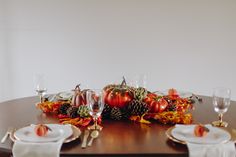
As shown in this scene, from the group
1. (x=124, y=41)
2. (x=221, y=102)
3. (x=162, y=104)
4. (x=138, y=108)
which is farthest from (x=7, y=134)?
(x=124, y=41)

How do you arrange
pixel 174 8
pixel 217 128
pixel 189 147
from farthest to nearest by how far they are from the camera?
pixel 174 8
pixel 217 128
pixel 189 147

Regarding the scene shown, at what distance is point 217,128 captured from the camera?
137cm

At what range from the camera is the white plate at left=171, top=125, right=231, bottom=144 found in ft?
4.07

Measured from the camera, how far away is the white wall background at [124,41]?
290 centimetres

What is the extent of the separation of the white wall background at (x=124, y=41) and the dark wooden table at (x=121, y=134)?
1.18 meters

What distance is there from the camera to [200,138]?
1.27 m

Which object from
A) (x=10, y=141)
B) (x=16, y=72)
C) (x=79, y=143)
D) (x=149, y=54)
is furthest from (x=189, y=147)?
(x=16, y=72)

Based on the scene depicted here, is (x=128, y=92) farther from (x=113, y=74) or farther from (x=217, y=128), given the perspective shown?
(x=113, y=74)

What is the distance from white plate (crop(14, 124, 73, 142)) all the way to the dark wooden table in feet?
0.15

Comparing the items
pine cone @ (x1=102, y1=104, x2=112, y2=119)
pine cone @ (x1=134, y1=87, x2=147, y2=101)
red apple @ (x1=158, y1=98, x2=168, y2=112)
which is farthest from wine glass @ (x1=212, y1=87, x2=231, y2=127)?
pine cone @ (x1=102, y1=104, x2=112, y2=119)

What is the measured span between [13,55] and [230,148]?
2396 millimetres

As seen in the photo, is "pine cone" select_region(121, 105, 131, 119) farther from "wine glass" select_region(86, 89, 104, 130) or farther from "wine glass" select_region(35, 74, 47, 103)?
"wine glass" select_region(35, 74, 47, 103)

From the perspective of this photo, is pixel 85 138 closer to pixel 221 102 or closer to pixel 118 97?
pixel 118 97

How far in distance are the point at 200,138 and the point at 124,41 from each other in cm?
180
